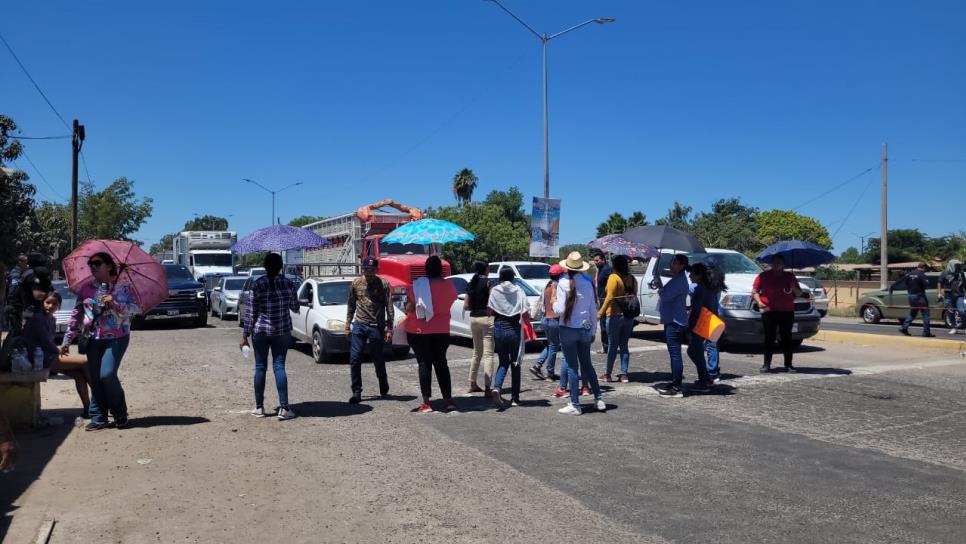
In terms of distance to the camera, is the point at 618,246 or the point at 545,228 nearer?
the point at 618,246

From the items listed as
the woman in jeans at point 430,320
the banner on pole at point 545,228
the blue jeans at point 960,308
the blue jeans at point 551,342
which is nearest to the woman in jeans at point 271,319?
the woman in jeans at point 430,320

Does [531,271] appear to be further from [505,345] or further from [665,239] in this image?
[505,345]

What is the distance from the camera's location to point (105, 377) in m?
7.35

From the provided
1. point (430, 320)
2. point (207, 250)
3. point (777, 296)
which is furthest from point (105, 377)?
→ point (207, 250)

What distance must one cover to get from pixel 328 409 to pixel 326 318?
445 cm

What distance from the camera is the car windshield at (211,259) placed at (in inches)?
1439

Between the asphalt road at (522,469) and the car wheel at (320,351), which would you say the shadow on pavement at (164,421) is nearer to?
the asphalt road at (522,469)

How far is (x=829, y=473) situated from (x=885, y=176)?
31.7 meters

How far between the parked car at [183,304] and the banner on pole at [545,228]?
31.8 feet

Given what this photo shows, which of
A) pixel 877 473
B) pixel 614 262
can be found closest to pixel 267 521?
pixel 877 473

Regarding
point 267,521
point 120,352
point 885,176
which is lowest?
point 267,521

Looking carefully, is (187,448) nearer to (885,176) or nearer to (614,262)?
(614,262)

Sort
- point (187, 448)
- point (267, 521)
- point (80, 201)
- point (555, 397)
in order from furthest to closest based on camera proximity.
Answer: point (80, 201), point (555, 397), point (187, 448), point (267, 521)

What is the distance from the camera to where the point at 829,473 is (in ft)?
19.8
